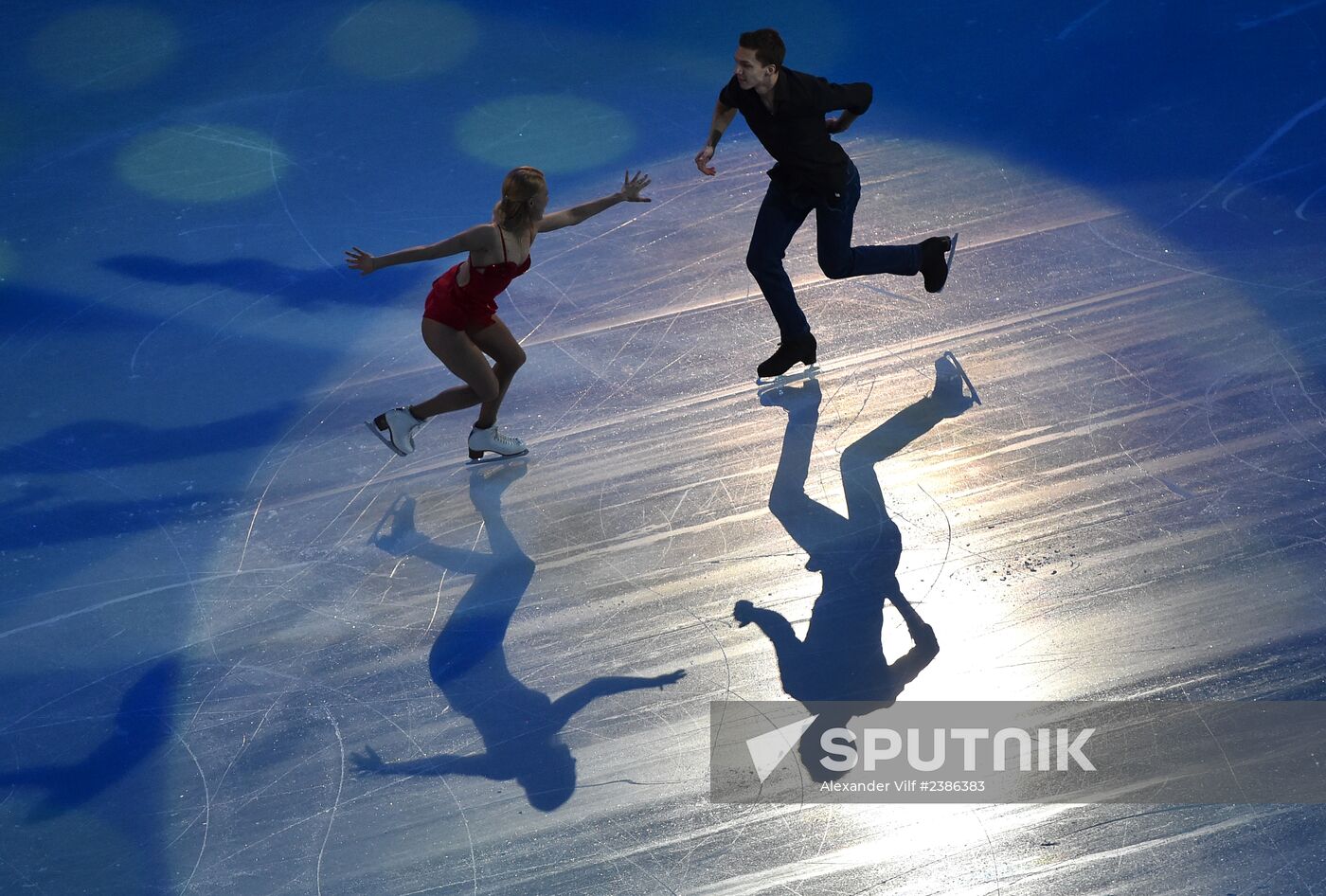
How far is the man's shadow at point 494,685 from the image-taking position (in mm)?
3473

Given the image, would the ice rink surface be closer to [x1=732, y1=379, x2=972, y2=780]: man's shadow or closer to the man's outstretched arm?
[x1=732, y1=379, x2=972, y2=780]: man's shadow

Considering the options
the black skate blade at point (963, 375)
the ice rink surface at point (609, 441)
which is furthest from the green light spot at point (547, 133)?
the black skate blade at point (963, 375)

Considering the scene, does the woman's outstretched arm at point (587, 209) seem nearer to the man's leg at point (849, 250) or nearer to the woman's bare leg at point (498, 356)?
the woman's bare leg at point (498, 356)

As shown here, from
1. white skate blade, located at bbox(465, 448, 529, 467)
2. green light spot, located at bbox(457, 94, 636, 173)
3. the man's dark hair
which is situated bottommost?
white skate blade, located at bbox(465, 448, 529, 467)

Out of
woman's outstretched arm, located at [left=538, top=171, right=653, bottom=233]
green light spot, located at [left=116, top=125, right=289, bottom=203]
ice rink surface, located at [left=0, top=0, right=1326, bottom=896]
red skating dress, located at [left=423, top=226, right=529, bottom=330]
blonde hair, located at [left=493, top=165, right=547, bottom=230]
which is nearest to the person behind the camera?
ice rink surface, located at [left=0, top=0, right=1326, bottom=896]

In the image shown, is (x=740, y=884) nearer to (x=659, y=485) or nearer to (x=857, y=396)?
(x=659, y=485)

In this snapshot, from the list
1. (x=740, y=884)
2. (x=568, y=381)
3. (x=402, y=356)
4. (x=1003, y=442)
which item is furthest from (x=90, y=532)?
(x=1003, y=442)

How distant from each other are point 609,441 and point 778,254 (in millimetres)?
979

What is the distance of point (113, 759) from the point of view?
3.53 metres

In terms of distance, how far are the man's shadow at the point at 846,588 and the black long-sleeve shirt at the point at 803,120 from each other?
876mm

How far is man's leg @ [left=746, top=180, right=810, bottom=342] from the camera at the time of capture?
15.4 ft

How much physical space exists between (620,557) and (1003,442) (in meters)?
1.51

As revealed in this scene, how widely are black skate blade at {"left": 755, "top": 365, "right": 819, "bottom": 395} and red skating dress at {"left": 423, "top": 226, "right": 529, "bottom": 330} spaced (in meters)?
1.14

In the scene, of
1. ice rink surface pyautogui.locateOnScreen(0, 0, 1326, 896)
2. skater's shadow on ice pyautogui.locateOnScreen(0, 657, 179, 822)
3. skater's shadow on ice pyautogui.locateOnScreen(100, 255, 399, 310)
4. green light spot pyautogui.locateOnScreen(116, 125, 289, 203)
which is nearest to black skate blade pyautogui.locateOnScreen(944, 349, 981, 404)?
ice rink surface pyautogui.locateOnScreen(0, 0, 1326, 896)
